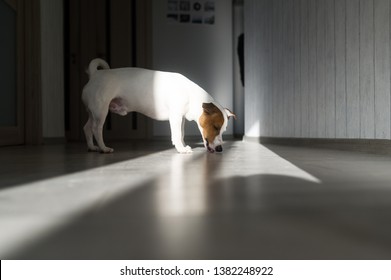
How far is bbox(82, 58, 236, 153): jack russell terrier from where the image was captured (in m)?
2.26

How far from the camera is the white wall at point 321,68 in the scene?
217cm

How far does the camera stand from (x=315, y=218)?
64 cm

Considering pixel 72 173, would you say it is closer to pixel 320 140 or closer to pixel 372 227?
pixel 372 227

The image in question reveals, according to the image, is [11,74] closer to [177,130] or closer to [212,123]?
[177,130]

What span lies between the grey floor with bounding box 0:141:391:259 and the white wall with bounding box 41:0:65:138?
2.99 m

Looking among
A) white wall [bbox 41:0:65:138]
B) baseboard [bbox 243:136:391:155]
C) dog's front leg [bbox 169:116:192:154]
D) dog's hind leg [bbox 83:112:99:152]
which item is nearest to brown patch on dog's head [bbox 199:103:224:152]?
dog's front leg [bbox 169:116:192:154]

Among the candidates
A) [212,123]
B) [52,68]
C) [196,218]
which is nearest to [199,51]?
[52,68]

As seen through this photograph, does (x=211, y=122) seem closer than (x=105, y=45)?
Yes

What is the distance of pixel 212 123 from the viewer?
2275 mm

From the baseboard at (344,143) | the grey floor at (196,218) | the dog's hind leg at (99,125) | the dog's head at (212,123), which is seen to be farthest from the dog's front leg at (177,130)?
the grey floor at (196,218)

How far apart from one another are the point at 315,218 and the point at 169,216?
0.23 meters

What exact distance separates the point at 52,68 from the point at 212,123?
249 cm

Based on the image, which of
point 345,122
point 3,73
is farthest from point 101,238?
point 3,73

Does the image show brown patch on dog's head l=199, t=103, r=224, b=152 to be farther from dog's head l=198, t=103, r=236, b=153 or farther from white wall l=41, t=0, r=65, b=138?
white wall l=41, t=0, r=65, b=138
